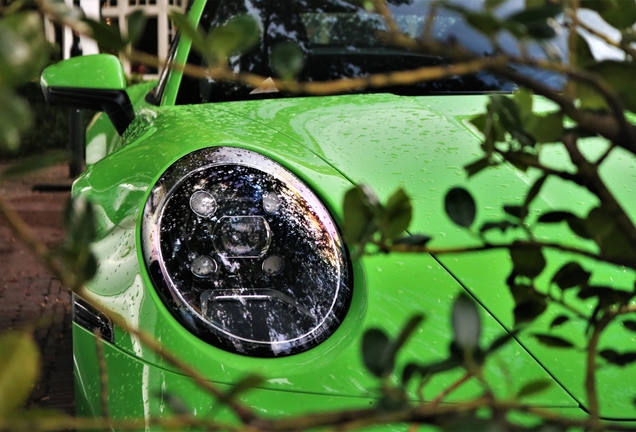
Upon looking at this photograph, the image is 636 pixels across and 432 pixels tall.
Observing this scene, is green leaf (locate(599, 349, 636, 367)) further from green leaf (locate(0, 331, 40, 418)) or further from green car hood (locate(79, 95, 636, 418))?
green leaf (locate(0, 331, 40, 418))

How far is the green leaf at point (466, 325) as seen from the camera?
2.33 ft

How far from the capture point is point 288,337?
1554mm

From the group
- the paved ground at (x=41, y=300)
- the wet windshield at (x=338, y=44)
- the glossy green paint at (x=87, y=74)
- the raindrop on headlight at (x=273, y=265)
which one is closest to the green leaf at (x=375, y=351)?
the raindrop on headlight at (x=273, y=265)

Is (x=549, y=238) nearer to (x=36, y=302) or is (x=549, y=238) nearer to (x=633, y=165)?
(x=633, y=165)

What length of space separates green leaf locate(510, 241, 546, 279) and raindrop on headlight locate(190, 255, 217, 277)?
0.74m

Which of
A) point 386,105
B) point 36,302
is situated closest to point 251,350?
point 386,105

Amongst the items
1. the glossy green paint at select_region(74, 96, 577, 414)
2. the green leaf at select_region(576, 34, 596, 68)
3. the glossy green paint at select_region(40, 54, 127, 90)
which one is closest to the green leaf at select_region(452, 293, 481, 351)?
the green leaf at select_region(576, 34, 596, 68)

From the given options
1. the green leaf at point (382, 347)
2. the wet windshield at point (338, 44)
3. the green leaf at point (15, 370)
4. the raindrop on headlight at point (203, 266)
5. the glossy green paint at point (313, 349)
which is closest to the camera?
the green leaf at point (15, 370)

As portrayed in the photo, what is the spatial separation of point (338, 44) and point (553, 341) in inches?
76.8

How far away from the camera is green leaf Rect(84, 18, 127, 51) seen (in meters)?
0.83

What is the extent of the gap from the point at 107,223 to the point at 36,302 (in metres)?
3.25

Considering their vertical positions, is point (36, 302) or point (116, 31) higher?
point (116, 31)

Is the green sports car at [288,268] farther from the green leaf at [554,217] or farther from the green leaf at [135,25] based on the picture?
the green leaf at [135,25]

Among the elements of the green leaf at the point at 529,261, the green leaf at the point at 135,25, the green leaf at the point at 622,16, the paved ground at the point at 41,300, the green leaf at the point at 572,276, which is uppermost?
the green leaf at the point at 622,16
